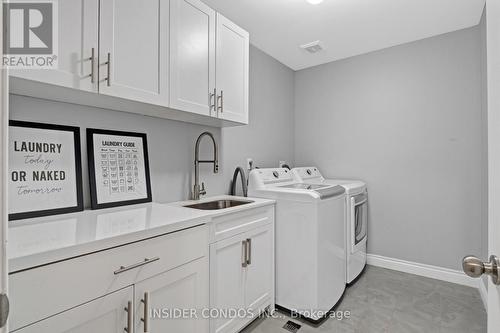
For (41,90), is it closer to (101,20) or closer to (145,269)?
(101,20)

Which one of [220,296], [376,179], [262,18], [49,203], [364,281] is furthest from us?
[376,179]

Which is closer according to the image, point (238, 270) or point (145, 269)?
point (145, 269)

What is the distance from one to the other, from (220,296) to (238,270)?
0.20 m

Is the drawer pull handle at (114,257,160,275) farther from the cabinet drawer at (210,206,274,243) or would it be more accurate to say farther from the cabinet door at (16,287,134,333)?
the cabinet drawer at (210,206,274,243)

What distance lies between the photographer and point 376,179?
9.40 ft

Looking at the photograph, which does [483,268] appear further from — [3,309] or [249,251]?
[249,251]

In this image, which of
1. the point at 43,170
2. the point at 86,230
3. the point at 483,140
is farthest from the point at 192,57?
the point at 483,140

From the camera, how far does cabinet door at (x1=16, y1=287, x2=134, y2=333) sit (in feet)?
2.67

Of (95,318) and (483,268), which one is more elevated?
(483,268)

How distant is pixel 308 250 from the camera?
73.0 inches

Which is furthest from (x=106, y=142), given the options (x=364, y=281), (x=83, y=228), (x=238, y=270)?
(x=364, y=281)

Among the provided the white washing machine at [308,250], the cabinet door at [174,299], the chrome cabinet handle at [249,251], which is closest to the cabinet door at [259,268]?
the chrome cabinet handle at [249,251]
